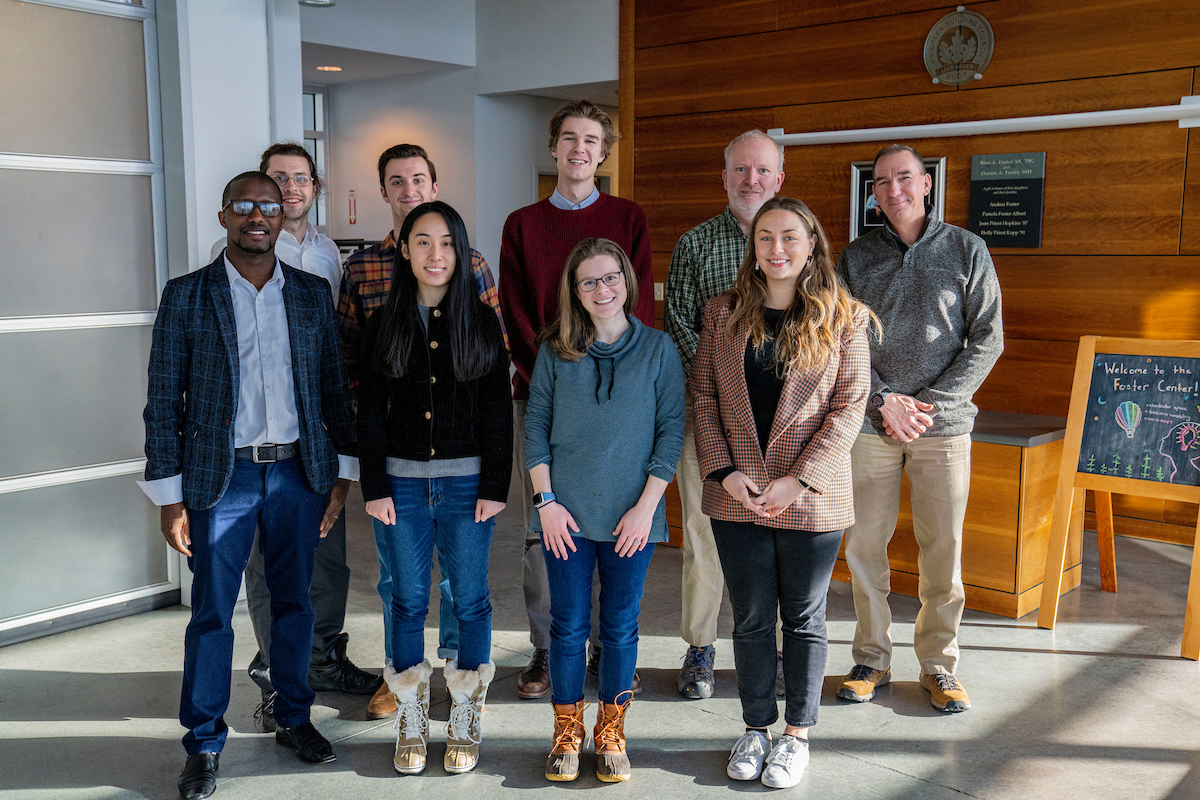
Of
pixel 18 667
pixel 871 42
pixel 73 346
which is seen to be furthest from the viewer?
pixel 871 42

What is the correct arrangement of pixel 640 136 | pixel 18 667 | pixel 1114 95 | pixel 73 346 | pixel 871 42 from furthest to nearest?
pixel 640 136 → pixel 871 42 → pixel 1114 95 → pixel 73 346 → pixel 18 667

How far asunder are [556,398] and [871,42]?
154 inches

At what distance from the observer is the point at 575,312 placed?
2514 millimetres

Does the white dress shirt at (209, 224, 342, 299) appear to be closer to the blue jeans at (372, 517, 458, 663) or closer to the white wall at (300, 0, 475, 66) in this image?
the blue jeans at (372, 517, 458, 663)

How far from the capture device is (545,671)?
3082mm

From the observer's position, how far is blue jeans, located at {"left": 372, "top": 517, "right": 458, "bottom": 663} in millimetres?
2670

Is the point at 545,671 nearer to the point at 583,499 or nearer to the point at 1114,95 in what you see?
the point at 583,499

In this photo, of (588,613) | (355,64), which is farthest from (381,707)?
(355,64)

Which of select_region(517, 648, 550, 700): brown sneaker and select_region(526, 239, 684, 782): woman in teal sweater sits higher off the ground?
select_region(526, 239, 684, 782): woman in teal sweater

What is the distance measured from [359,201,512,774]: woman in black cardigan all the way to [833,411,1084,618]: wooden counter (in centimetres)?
211

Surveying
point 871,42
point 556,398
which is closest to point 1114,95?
point 871,42

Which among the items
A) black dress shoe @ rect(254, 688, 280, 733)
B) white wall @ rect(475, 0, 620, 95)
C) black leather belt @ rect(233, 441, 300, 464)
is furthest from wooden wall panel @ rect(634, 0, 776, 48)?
black dress shoe @ rect(254, 688, 280, 733)

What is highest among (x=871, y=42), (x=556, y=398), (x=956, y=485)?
(x=871, y=42)

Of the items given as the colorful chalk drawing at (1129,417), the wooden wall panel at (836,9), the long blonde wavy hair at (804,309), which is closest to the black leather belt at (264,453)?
the long blonde wavy hair at (804,309)
